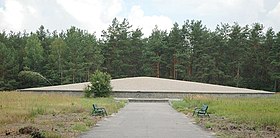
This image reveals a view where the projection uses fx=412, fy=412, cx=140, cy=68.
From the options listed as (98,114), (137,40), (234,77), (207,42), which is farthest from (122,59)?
(98,114)

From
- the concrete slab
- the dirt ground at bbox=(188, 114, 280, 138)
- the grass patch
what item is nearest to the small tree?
the concrete slab

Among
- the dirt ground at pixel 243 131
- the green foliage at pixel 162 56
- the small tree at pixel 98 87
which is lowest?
the dirt ground at pixel 243 131

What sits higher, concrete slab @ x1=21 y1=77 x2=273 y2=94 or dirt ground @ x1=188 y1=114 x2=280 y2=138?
concrete slab @ x1=21 y1=77 x2=273 y2=94

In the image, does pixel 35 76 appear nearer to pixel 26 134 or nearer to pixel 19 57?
pixel 19 57

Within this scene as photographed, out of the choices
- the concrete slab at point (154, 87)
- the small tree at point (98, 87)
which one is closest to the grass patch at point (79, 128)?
the small tree at point (98, 87)

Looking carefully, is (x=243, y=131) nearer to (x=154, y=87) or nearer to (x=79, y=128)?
(x=79, y=128)

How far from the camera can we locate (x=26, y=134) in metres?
11.0

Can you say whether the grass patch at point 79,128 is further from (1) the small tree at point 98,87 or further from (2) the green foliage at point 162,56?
(2) the green foliage at point 162,56

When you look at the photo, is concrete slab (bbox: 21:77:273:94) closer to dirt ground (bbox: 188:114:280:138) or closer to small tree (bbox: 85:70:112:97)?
small tree (bbox: 85:70:112:97)

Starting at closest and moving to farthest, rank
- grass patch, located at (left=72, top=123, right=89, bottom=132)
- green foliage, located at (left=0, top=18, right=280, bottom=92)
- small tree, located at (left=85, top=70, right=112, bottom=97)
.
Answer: grass patch, located at (left=72, top=123, right=89, bottom=132) < small tree, located at (left=85, top=70, right=112, bottom=97) < green foliage, located at (left=0, top=18, right=280, bottom=92)

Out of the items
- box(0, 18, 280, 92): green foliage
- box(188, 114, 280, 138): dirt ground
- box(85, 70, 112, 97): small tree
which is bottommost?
box(188, 114, 280, 138): dirt ground

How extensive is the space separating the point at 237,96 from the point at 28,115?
3109 cm

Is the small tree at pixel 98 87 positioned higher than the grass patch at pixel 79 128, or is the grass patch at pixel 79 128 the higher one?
the small tree at pixel 98 87

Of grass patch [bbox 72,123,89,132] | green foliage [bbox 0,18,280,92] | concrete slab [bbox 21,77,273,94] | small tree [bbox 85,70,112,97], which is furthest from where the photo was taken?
green foliage [bbox 0,18,280,92]
